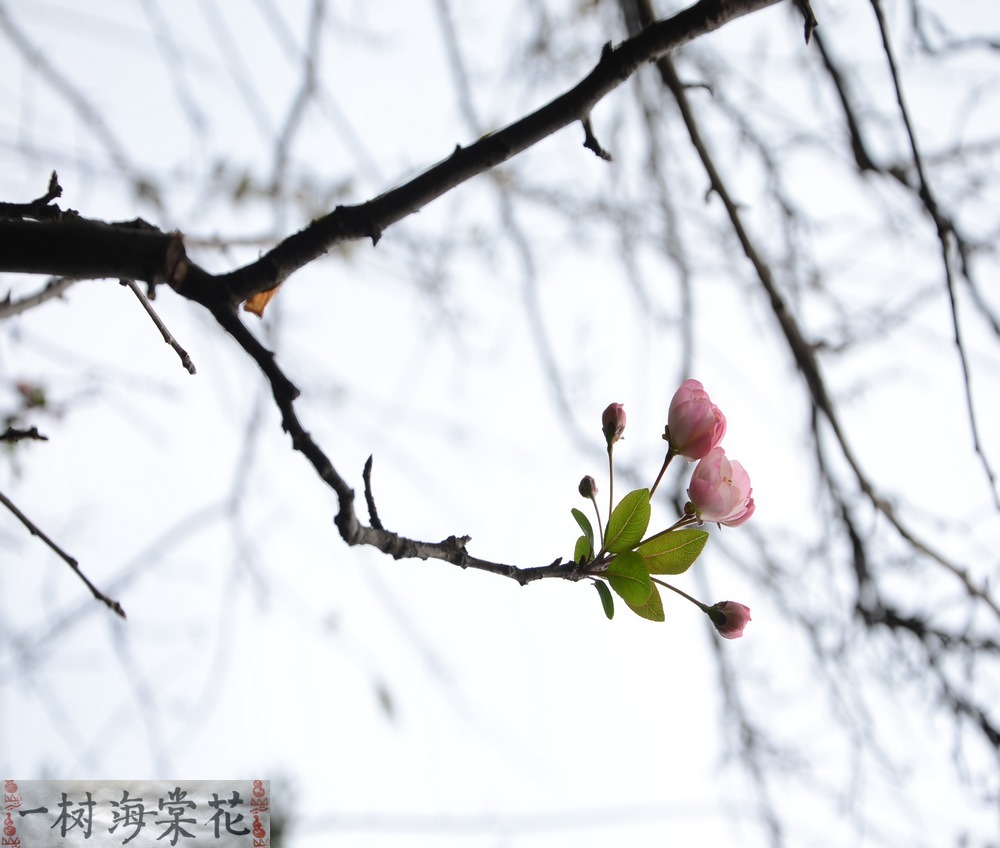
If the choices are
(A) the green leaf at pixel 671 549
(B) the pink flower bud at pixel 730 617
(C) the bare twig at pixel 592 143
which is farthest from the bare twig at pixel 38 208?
(B) the pink flower bud at pixel 730 617

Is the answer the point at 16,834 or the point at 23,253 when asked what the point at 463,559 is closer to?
the point at 23,253

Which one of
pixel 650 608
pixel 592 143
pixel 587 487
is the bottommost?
pixel 650 608

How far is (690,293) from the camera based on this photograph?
172cm

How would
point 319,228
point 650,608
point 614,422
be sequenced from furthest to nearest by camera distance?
point 614,422
point 650,608
point 319,228

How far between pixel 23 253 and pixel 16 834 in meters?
0.83

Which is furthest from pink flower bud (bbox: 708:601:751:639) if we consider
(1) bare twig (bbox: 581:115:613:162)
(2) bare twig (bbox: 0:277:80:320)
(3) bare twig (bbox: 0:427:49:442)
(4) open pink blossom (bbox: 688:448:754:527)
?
(2) bare twig (bbox: 0:277:80:320)

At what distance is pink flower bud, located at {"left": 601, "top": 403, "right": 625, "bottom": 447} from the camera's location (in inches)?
28.5

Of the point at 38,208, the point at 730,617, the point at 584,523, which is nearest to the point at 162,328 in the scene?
the point at 38,208

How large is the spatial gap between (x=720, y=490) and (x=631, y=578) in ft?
0.35

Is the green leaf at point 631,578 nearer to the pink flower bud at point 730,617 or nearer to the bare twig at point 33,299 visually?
the pink flower bud at point 730,617

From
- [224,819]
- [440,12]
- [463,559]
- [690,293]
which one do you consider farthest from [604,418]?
[440,12]

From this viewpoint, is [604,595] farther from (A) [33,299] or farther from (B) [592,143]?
(A) [33,299]

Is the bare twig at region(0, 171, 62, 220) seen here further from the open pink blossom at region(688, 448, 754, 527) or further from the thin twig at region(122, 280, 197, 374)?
the open pink blossom at region(688, 448, 754, 527)

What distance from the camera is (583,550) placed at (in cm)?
62
